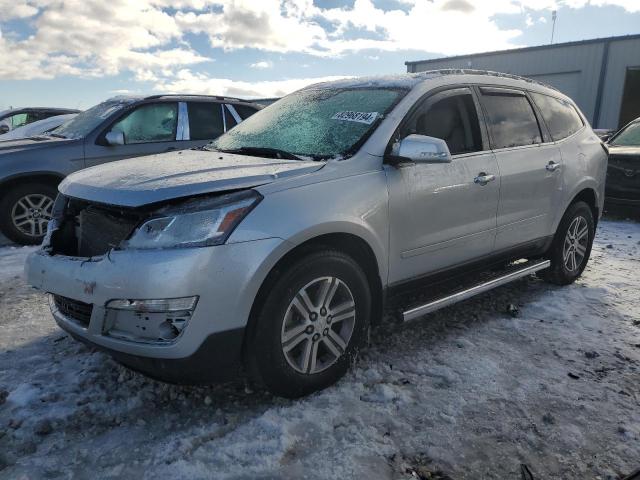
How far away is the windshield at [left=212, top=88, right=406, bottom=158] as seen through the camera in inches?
121

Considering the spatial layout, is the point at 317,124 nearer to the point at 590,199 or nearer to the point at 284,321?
the point at 284,321

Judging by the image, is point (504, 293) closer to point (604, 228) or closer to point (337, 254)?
point (337, 254)

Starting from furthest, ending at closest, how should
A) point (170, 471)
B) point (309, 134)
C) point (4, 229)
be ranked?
point (4, 229) → point (309, 134) → point (170, 471)

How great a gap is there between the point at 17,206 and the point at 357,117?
176 inches

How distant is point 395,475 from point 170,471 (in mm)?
939

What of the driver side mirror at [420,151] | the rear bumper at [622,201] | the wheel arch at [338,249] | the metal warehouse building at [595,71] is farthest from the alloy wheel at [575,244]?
the metal warehouse building at [595,71]

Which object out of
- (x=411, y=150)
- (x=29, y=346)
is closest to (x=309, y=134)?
(x=411, y=150)

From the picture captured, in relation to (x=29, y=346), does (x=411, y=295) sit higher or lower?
higher

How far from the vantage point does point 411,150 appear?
9.47 feet

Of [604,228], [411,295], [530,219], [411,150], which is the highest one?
[411,150]

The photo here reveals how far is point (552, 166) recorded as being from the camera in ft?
13.8

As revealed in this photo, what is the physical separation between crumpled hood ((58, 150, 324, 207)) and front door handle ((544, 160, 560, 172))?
7.50 ft

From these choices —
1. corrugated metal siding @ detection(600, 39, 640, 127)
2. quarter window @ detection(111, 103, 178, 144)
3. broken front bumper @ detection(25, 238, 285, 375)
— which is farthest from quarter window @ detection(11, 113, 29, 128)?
corrugated metal siding @ detection(600, 39, 640, 127)

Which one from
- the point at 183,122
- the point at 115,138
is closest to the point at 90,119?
the point at 115,138
